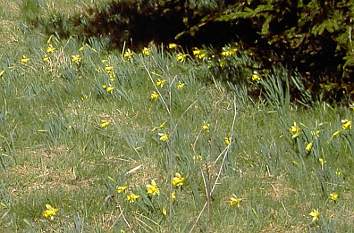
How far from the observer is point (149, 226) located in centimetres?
382

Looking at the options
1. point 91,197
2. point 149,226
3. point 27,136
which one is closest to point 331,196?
point 149,226

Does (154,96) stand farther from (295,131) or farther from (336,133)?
(336,133)

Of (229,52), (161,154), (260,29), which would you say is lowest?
(161,154)

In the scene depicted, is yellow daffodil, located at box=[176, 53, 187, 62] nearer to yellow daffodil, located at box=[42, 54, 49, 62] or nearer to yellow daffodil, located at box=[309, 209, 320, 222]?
yellow daffodil, located at box=[42, 54, 49, 62]

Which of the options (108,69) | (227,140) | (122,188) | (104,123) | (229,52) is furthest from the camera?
(229,52)

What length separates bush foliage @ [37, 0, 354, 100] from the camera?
456cm

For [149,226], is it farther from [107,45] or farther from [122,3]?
[122,3]

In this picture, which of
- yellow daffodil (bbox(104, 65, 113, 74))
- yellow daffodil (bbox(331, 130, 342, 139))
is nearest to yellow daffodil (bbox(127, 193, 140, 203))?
yellow daffodil (bbox(331, 130, 342, 139))

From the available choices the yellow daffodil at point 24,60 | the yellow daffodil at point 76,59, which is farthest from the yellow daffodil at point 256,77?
the yellow daffodil at point 24,60

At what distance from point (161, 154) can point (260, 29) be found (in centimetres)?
157

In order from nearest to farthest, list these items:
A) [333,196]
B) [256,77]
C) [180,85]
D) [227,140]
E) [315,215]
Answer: [315,215] < [333,196] < [227,140] < [256,77] < [180,85]

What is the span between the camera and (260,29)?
5.67m

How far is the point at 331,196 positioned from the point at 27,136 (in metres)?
1.90

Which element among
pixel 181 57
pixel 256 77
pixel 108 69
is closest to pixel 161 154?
pixel 256 77
